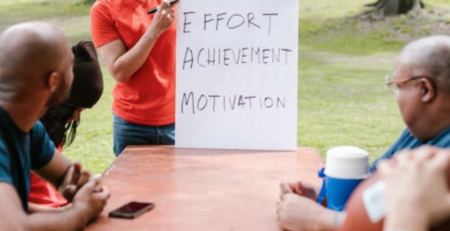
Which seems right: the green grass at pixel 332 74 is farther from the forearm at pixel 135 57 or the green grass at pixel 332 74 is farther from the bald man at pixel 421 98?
the bald man at pixel 421 98

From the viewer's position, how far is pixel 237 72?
3.34m

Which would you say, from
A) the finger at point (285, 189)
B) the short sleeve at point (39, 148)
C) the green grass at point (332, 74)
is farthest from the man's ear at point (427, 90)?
the green grass at point (332, 74)

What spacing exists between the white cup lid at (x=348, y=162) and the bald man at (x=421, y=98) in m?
0.13

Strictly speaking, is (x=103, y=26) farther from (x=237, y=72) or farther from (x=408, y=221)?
(x=408, y=221)

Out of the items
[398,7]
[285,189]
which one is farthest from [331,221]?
[398,7]

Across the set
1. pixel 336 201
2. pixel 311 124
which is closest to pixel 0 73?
pixel 336 201

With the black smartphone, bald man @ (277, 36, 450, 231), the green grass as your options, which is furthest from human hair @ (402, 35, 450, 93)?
the green grass

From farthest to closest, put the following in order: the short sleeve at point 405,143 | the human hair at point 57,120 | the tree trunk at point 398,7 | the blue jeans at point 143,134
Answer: the tree trunk at point 398,7
the blue jeans at point 143,134
the human hair at point 57,120
the short sleeve at point 405,143

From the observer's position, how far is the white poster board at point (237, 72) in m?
3.32

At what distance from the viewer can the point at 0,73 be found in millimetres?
2004

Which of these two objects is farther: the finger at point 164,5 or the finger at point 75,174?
the finger at point 164,5

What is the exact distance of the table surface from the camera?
229 centimetres

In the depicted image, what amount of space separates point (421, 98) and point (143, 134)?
1751 mm

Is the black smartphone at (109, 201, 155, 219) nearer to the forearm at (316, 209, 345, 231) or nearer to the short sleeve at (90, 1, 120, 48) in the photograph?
the forearm at (316, 209, 345, 231)
